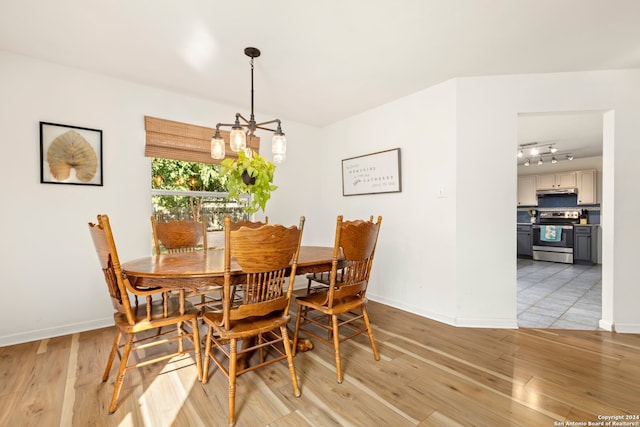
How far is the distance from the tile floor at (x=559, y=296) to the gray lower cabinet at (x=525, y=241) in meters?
0.86

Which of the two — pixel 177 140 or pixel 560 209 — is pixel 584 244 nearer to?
pixel 560 209

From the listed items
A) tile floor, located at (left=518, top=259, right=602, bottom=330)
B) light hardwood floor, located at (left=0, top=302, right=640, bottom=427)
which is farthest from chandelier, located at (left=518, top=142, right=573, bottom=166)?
light hardwood floor, located at (left=0, top=302, right=640, bottom=427)

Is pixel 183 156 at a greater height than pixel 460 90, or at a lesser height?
lesser

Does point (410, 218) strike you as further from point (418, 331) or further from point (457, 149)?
point (418, 331)

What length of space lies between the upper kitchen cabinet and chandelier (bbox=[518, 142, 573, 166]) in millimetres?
346

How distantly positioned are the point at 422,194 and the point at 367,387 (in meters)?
1.99

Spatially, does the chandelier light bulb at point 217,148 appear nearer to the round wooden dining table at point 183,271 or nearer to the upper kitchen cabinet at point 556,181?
the round wooden dining table at point 183,271

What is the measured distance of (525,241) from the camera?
649 cm

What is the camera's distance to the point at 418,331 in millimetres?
2557

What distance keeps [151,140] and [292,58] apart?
1.66 m

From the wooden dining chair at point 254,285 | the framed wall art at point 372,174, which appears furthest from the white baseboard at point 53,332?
the framed wall art at point 372,174

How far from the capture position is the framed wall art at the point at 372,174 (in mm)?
3295

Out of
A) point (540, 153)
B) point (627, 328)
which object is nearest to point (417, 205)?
point (627, 328)

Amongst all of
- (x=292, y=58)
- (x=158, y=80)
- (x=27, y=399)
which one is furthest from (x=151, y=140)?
(x=27, y=399)
